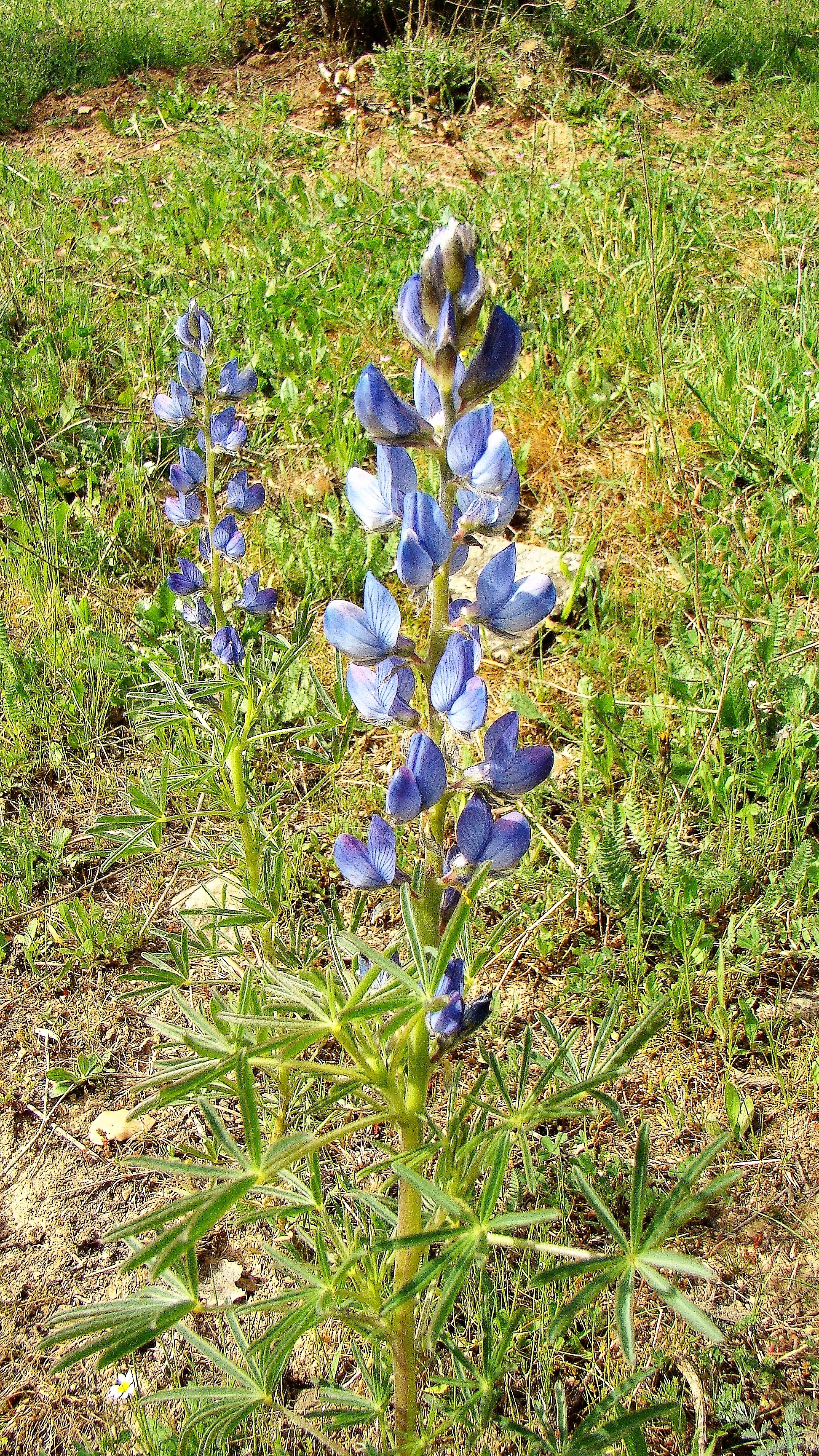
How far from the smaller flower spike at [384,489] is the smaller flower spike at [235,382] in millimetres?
1028

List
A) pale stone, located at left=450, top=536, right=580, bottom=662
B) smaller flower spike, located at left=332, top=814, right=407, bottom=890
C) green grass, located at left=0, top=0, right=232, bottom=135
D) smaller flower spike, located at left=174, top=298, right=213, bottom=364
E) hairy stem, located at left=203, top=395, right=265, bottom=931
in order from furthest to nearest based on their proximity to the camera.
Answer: green grass, located at left=0, top=0, right=232, bottom=135 < pale stone, located at left=450, top=536, right=580, bottom=662 < smaller flower spike, located at left=174, top=298, right=213, bottom=364 < hairy stem, located at left=203, top=395, right=265, bottom=931 < smaller flower spike, located at left=332, top=814, right=407, bottom=890

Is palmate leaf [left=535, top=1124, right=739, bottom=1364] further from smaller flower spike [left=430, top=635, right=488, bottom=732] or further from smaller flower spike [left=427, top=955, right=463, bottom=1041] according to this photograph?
smaller flower spike [left=430, top=635, right=488, bottom=732]

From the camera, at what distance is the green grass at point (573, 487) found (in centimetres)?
221

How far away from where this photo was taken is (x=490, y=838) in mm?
1220

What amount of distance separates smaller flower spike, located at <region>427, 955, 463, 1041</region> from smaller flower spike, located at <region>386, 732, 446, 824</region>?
0.20 metres

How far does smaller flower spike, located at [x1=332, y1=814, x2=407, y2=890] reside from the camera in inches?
48.9

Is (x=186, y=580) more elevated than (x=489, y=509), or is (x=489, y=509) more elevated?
(x=489, y=509)

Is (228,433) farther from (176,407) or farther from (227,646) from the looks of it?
(227,646)

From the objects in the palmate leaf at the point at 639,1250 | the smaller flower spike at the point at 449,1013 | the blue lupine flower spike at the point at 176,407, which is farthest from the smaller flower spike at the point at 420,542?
the blue lupine flower spike at the point at 176,407

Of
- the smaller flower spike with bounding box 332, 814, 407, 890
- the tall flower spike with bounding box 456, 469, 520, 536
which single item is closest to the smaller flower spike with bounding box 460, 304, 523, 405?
the tall flower spike with bounding box 456, 469, 520, 536

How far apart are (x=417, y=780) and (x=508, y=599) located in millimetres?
239

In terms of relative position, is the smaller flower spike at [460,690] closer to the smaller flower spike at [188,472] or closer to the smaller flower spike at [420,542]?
the smaller flower spike at [420,542]

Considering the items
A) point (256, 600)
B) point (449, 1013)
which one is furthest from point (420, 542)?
point (256, 600)

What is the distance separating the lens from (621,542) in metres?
3.07
